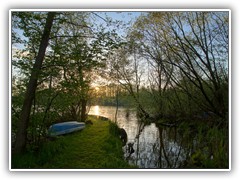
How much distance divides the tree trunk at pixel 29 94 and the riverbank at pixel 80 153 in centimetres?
17

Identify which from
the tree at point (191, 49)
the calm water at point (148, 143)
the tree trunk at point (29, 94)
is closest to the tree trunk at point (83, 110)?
the calm water at point (148, 143)

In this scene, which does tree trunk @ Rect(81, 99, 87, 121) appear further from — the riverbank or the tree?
the tree

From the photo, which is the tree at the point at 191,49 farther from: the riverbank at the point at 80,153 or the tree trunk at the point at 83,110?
the riverbank at the point at 80,153

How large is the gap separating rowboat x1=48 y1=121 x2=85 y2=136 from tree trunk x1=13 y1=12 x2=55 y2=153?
41cm

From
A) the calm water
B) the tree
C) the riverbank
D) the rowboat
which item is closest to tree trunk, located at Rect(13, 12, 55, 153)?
the riverbank

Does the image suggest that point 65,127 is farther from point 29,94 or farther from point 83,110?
point 29,94

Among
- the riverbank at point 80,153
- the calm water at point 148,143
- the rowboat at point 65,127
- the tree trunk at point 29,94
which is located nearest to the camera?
the riverbank at point 80,153

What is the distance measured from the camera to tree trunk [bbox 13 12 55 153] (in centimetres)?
306

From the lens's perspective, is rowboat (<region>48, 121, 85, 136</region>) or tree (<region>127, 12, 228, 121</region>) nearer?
tree (<region>127, 12, 228, 121</region>)

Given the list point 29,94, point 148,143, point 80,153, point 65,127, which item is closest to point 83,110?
point 65,127

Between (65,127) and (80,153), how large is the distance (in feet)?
1.89

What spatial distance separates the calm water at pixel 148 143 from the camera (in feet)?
11.2
